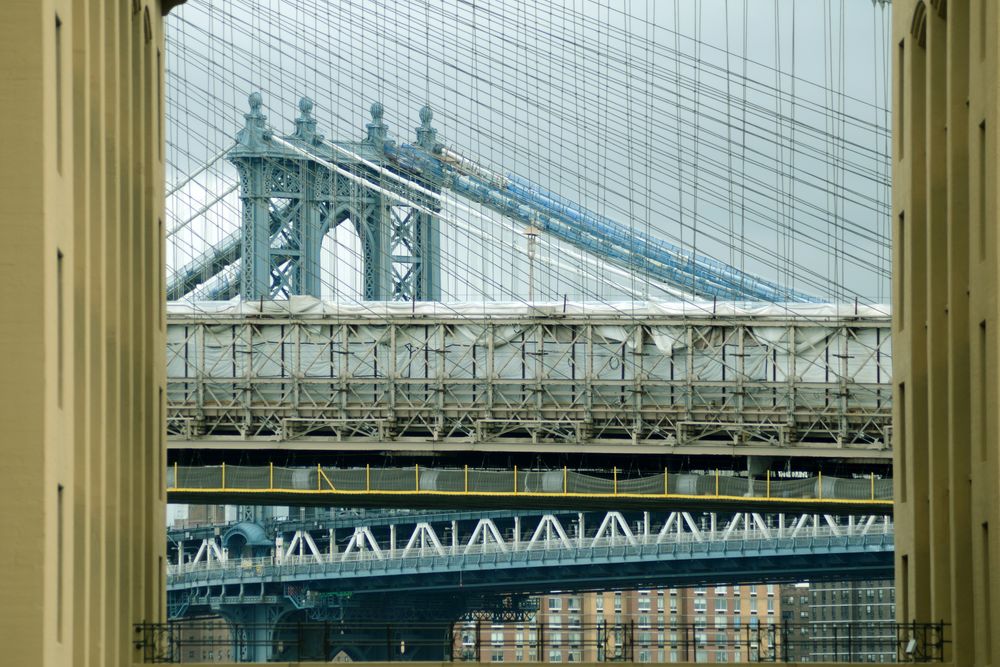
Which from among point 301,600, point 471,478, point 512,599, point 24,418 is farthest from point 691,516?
point 24,418

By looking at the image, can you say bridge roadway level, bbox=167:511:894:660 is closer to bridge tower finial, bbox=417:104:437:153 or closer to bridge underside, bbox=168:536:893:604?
bridge underside, bbox=168:536:893:604

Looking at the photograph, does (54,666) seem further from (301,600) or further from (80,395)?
(301,600)

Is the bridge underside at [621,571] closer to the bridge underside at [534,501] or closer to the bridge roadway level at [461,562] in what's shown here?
the bridge roadway level at [461,562]

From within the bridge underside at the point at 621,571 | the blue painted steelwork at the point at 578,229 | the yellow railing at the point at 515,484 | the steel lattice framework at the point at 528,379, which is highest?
the blue painted steelwork at the point at 578,229

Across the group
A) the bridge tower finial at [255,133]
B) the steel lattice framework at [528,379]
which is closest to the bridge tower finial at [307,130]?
the bridge tower finial at [255,133]

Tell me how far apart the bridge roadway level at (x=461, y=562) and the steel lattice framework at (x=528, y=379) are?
54041mm

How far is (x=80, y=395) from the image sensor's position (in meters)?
24.0

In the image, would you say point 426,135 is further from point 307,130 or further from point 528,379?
point 528,379

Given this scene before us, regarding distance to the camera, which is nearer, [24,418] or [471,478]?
[24,418]

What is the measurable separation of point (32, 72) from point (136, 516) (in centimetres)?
1067

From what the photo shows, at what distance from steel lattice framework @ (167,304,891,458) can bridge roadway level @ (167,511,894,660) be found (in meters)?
54.0

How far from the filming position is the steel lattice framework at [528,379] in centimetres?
6769

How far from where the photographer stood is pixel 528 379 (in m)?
69.7

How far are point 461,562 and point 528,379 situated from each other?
61.5 meters
